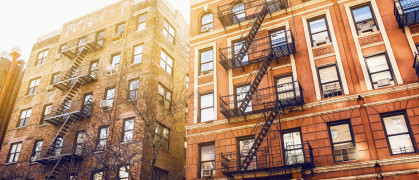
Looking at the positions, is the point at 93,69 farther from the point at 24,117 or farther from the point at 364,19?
the point at 364,19

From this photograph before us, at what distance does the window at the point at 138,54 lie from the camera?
24625 mm

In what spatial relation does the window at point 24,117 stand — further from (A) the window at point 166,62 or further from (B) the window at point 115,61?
(A) the window at point 166,62

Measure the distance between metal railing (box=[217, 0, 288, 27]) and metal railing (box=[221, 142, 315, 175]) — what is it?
28.8ft

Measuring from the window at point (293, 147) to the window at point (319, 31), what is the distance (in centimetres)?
532

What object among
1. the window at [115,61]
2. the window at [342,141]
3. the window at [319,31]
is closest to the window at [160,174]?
the window at [115,61]

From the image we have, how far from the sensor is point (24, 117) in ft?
92.3

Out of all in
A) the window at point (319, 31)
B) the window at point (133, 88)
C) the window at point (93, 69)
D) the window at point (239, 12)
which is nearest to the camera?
the window at point (319, 31)

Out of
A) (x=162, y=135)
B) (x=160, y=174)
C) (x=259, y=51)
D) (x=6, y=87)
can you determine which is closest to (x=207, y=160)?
(x=160, y=174)

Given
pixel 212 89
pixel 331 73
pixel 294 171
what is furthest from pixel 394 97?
pixel 212 89

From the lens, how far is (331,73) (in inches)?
658

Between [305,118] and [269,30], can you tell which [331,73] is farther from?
[269,30]

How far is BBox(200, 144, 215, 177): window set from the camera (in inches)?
672

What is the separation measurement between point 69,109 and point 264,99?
1604cm

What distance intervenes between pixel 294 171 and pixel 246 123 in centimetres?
407
